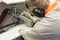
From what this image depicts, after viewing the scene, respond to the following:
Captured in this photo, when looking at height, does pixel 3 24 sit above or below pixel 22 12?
below

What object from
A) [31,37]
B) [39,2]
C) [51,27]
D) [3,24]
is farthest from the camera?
[3,24]

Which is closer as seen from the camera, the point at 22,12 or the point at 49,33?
the point at 49,33

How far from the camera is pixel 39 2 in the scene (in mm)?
1521

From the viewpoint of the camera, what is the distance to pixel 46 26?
1.03 metres

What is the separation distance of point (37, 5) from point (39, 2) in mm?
70

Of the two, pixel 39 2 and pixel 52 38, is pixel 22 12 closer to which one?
pixel 39 2

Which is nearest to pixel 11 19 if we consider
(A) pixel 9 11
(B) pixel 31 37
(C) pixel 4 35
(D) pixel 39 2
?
(A) pixel 9 11

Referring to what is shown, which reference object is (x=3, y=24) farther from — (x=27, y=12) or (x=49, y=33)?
(x=49, y=33)

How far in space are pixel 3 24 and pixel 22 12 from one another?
34cm

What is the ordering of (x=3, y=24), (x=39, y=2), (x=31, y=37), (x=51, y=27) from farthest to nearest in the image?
(x=3, y=24), (x=39, y=2), (x=31, y=37), (x=51, y=27)

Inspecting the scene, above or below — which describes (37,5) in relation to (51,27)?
above

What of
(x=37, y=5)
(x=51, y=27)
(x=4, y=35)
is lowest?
(x=4, y=35)

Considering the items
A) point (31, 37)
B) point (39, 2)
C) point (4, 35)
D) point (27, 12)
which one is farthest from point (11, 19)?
point (31, 37)

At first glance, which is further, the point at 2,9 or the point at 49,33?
the point at 2,9
